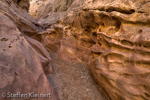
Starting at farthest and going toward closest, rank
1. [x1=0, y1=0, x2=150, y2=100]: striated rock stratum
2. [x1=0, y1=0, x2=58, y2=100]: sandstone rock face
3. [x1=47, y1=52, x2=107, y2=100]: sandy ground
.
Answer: [x1=47, y1=52, x2=107, y2=100]: sandy ground < [x1=0, y1=0, x2=150, y2=100]: striated rock stratum < [x1=0, y1=0, x2=58, y2=100]: sandstone rock face

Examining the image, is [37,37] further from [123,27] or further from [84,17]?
[123,27]

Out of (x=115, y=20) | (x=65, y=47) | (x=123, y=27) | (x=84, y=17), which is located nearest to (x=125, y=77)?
(x=123, y=27)

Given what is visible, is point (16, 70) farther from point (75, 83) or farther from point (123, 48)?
point (123, 48)

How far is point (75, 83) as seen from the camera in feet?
14.8

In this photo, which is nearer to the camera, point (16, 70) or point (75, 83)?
point (16, 70)

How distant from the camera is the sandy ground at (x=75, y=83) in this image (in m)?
3.82

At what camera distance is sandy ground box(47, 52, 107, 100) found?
12.5 ft

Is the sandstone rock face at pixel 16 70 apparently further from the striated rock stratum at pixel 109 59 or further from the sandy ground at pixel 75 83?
the sandy ground at pixel 75 83

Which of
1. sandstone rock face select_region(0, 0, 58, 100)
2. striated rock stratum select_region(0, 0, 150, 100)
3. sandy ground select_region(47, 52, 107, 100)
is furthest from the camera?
sandy ground select_region(47, 52, 107, 100)

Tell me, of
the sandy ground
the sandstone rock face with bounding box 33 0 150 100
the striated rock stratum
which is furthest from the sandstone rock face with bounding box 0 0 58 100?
the sandstone rock face with bounding box 33 0 150 100

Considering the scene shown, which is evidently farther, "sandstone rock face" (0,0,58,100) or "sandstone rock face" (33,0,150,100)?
"sandstone rock face" (33,0,150,100)

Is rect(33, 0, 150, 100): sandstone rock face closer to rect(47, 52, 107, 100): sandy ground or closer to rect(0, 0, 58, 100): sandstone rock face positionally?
rect(47, 52, 107, 100): sandy ground

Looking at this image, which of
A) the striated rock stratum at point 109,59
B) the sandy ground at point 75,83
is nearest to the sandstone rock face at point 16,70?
the striated rock stratum at point 109,59

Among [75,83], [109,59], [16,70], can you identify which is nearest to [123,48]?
[109,59]
